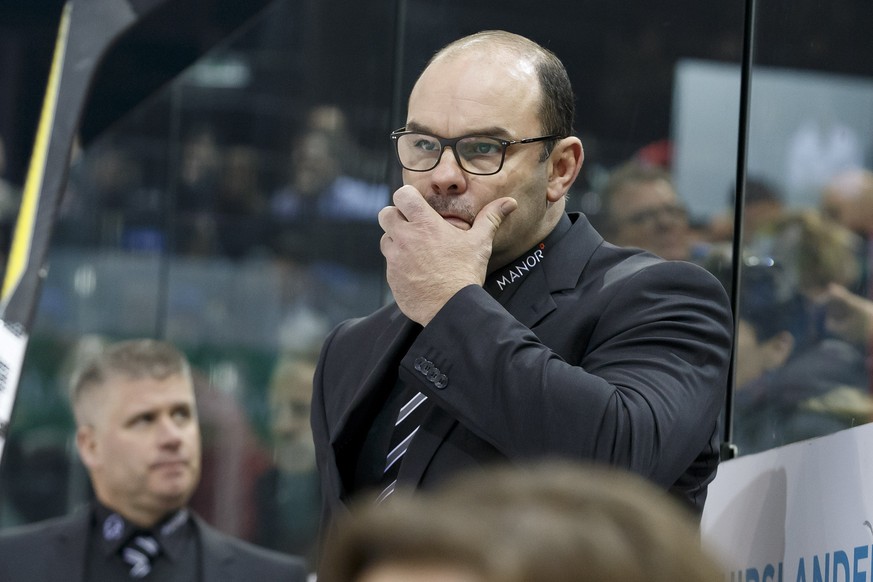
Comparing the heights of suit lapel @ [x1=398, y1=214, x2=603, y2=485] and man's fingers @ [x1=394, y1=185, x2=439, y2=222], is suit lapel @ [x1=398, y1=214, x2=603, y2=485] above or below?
below

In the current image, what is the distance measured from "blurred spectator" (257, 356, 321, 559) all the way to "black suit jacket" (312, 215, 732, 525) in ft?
10.5

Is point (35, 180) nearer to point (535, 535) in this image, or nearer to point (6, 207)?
point (6, 207)

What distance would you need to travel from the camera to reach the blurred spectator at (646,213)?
3113 millimetres

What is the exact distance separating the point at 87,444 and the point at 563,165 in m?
3.09

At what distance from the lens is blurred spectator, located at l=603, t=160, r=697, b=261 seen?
311cm

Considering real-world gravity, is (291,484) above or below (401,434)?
below

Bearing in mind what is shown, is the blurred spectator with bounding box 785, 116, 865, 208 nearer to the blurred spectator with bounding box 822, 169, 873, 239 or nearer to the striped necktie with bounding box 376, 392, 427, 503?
the blurred spectator with bounding box 822, 169, 873, 239

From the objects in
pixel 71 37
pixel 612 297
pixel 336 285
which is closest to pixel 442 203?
pixel 612 297

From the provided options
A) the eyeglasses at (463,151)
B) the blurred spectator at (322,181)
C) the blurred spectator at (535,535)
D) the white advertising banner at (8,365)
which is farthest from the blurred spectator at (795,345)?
the blurred spectator at (322,181)

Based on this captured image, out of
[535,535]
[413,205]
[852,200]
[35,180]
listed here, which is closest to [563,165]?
[413,205]

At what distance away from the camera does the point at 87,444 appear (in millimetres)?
4879

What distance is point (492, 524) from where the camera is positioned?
0.75m

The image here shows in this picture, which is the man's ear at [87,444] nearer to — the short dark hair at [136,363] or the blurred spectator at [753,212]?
the short dark hair at [136,363]

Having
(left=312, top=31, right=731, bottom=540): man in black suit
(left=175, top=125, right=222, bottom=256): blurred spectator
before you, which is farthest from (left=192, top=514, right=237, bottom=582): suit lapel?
(left=312, top=31, right=731, bottom=540): man in black suit
